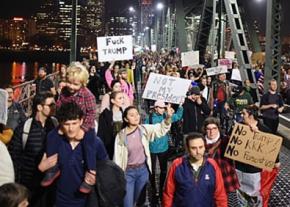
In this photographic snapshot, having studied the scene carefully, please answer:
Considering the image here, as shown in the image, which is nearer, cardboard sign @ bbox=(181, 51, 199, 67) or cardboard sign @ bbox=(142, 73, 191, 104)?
cardboard sign @ bbox=(142, 73, 191, 104)

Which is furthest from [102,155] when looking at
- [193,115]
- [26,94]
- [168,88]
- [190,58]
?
[190,58]

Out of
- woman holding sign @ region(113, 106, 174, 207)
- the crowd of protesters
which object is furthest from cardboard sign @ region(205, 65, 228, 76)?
woman holding sign @ region(113, 106, 174, 207)

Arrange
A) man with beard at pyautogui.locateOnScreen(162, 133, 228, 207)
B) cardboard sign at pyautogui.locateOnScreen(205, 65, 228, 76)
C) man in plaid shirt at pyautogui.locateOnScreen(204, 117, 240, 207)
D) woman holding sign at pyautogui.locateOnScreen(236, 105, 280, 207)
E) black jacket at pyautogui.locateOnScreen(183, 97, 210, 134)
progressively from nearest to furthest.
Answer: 1. man with beard at pyautogui.locateOnScreen(162, 133, 228, 207)
2. man in plaid shirt at pyautogui.locateOnScreen(204, 117, 240, 207)
3. woman holding sign at pyautogui.locateOnScreen(236, 105, 280, 207)
4. black jacket at pyautogui.locateOnScreen(183, 97, 210, 134)
5. cardboard sign at pyautogui.locateOnScreen(205, 65, 228, 76)

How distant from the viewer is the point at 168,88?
320 inches

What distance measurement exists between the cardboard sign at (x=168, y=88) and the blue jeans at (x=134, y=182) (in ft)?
7.76

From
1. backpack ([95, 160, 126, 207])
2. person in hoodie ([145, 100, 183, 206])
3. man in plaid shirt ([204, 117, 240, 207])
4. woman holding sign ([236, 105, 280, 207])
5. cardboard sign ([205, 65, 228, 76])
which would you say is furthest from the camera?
cardboard sign ([205, 65, 228, 76])

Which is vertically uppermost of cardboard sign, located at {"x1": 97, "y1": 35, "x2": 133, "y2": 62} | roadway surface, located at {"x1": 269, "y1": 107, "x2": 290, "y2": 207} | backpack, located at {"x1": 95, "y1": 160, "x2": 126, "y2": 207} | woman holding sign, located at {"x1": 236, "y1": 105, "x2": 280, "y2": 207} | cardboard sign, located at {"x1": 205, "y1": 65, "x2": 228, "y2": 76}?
cardboard sign, located at {"x1": 97, "y1": 35, "x2": 133, "y2": 62}

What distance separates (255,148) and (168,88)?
2.56 m

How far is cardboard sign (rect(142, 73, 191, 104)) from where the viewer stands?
26.5 feet

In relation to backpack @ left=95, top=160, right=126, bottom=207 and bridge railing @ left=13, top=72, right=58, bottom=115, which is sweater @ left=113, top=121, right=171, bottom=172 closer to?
backpack @ left=95, top=160, right=126, bottom=207

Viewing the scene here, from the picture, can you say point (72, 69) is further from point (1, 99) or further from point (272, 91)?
point (272, 91)

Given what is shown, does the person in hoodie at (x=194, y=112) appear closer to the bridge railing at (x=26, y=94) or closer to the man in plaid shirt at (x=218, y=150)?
the man in plaid shirt at (x=218, y=150)

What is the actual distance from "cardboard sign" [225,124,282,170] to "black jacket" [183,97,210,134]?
3.30 m

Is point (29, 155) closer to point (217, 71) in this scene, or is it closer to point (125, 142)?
point (125, 142)
